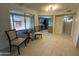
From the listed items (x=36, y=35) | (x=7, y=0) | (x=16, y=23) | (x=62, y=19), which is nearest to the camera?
(x=7, y=0)

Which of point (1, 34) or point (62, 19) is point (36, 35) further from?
point (62, 19)

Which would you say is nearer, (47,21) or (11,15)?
(11,15)

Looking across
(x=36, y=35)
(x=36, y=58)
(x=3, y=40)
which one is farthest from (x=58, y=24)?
(x=36, y=58)

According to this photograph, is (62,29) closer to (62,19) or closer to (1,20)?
(62,19)

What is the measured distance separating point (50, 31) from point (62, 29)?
2.99 feet

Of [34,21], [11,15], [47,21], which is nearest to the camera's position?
[11,15]

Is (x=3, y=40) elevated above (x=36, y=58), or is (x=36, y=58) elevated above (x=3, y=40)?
(x=36, y=58)

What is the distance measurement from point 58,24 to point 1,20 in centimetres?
435

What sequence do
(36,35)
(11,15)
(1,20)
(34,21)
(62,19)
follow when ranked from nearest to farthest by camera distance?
(1,20) < (11,15) < (36,35) < (34,21) < (62,19)

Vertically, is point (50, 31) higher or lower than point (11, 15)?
lower

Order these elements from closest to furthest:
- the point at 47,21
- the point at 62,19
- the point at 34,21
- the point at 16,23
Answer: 1. the point at 16,23
2. the point at 34,21
3. the point at 62,19
4. the point at 47,21

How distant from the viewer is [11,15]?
275 cm

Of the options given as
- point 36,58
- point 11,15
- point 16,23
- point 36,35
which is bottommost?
point 36,35

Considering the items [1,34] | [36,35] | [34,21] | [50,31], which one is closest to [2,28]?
[1,34]
